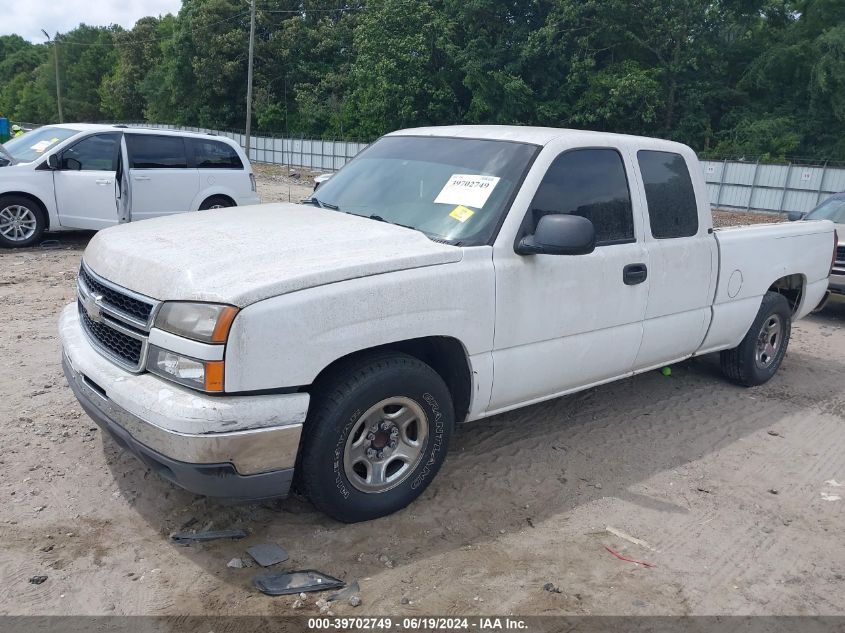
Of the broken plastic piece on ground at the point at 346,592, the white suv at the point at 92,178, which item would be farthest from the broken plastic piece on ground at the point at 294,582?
the white suv at the point at 92,178

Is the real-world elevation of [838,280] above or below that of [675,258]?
below

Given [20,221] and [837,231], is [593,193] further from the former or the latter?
[20,221]

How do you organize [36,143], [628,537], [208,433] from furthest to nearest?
[36,143] < [628,537] < [208,433]

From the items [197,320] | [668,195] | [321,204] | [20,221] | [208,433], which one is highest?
[668,195]

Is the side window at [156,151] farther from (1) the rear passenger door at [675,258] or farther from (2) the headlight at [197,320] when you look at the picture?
(2) the headlight at [197,320]

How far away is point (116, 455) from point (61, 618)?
4.70ft

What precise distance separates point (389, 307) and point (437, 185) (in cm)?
114

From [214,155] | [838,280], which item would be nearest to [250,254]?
[838,280]

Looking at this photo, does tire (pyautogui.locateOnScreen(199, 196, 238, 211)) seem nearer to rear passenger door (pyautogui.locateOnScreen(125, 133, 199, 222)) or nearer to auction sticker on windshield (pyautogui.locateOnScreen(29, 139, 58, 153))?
rear passenger door (pyautogui.locateOnScreen(125, 133, 199, 222))

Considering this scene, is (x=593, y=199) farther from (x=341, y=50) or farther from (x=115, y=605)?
(x=341, y=50)

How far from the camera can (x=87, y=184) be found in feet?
33.8

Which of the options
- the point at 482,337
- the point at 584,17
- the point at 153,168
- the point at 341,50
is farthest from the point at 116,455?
the point at 341,50

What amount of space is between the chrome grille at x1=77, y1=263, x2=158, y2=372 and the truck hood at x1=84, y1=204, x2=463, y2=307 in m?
0.06

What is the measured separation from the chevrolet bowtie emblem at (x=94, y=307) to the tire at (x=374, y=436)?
1171mm
